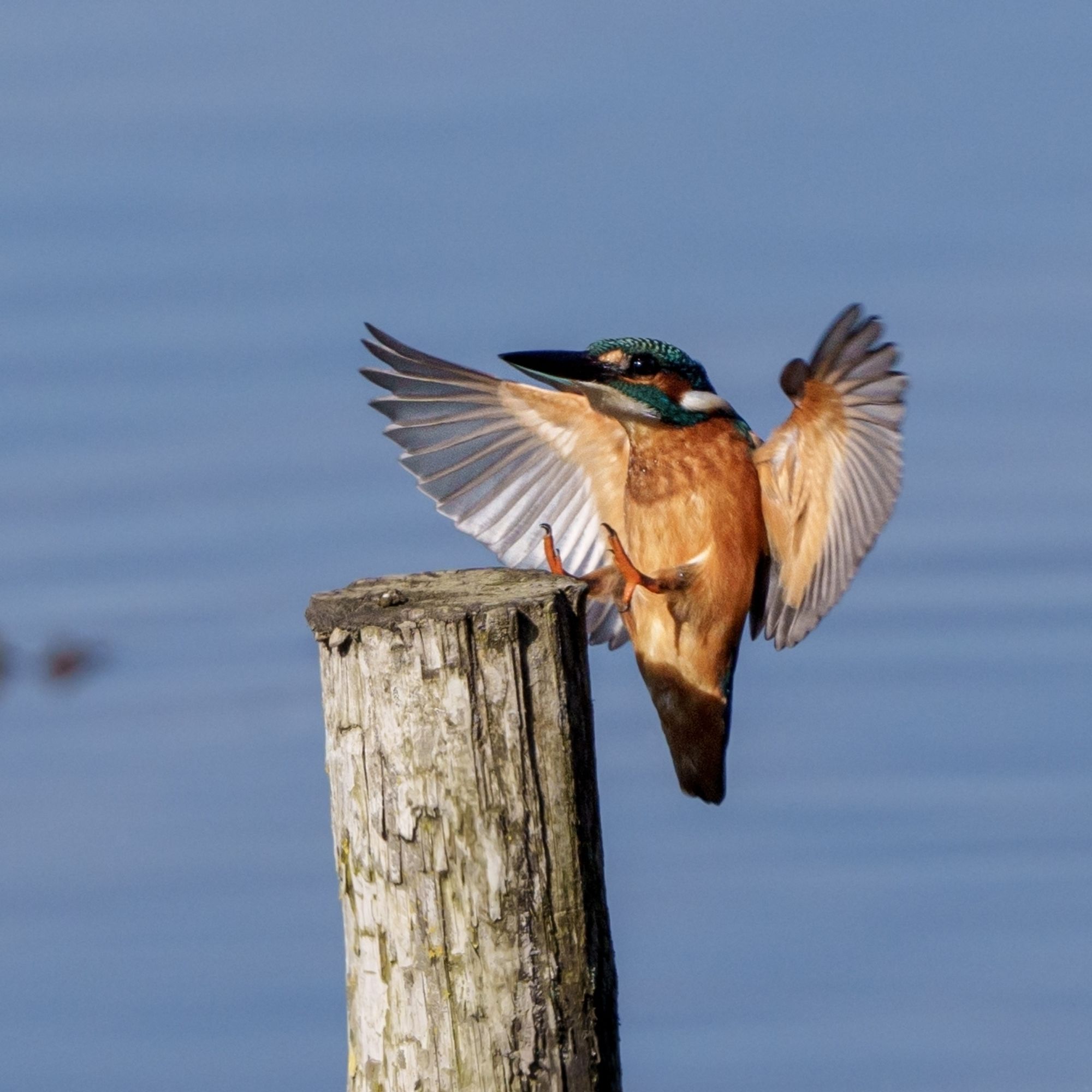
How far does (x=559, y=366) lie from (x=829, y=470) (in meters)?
0.70

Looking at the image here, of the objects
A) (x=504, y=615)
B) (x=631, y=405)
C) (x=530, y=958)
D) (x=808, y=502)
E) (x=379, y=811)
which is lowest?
(x=530, y=958)

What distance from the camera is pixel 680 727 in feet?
13.2

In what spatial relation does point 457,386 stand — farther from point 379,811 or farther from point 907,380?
point 379,811

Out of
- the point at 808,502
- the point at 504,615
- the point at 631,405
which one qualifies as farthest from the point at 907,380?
the point at 504,615

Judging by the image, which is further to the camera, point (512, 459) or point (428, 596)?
point (512, 459)

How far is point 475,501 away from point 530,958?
6.27 ft

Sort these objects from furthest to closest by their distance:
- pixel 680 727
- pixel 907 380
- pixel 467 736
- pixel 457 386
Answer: pixel 457 386, pixel 680 727, pixel 907 380, pixel 467 736

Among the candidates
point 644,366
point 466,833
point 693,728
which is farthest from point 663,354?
point 466,833

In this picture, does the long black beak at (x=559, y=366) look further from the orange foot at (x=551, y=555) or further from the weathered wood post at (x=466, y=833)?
the weathered wood post at (x=466, y=833)

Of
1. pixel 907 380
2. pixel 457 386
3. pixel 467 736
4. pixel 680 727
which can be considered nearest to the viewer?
pixel 467 736

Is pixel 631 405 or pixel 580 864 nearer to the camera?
pixel 580 864

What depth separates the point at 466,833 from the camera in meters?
2.62

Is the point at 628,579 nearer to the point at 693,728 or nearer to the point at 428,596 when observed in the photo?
the point at 693,728

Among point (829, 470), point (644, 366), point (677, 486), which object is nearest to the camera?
point (829, 470)
